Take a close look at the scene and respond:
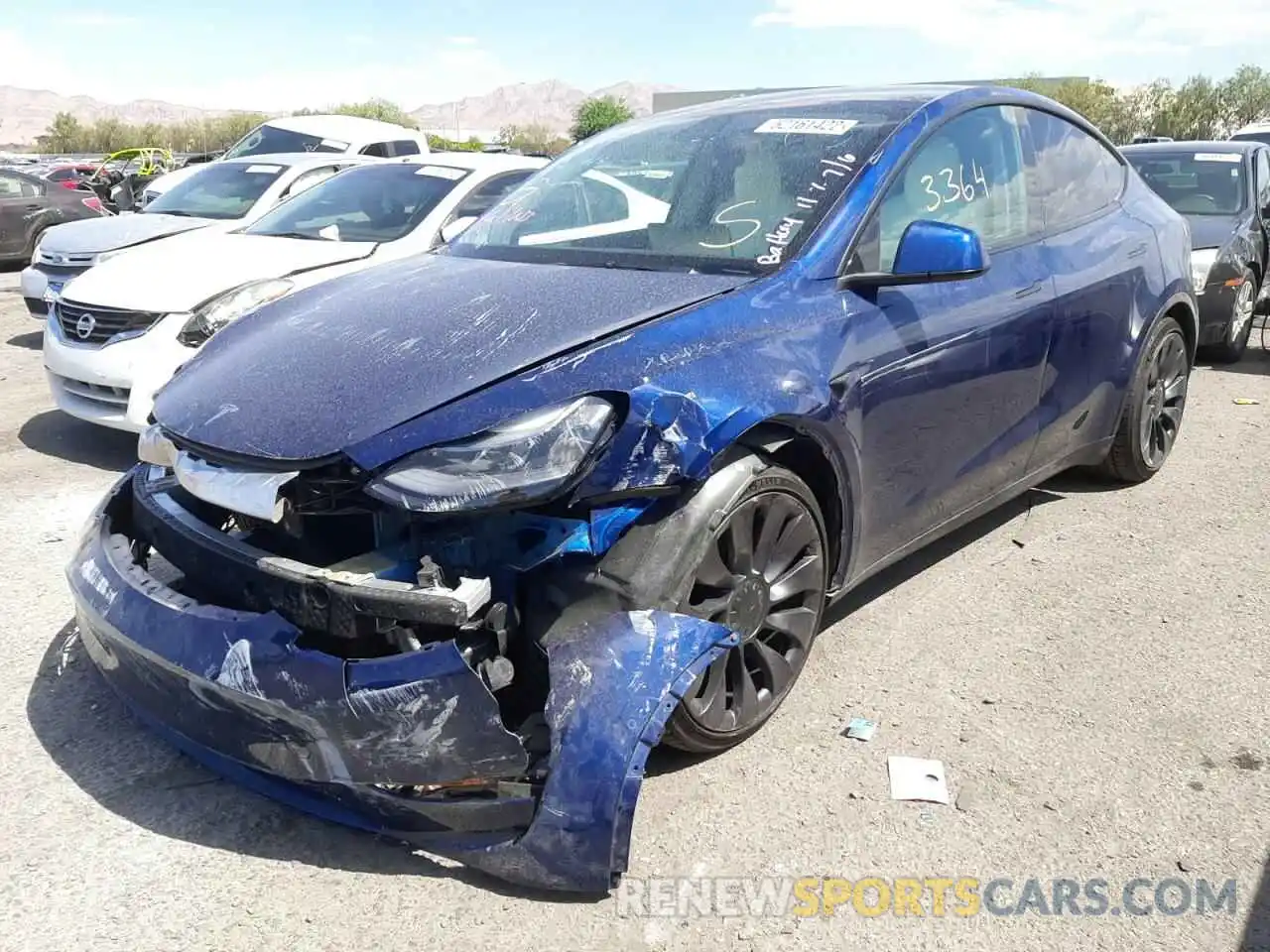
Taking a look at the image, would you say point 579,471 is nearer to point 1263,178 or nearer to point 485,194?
point 485,194

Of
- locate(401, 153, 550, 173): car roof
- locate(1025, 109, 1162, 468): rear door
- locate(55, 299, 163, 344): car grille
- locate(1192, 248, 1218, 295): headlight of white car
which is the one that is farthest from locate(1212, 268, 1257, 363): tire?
locate(55, 299, 163, 344): car grille

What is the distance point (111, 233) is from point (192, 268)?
2.54m

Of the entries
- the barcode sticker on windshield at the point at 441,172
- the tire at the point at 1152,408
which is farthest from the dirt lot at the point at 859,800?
the barcode sticker on windshield at the point at 441,172

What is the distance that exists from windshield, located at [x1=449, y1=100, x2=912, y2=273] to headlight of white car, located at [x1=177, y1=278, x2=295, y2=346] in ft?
6.29

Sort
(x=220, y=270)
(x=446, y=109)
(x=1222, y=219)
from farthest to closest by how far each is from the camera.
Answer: (x=446, y=109) → (x=1222, y=219) → (x=220, y=270)

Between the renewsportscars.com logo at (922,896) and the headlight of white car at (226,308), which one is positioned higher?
the headlight of white car at (226,308)

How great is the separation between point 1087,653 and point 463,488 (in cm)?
231

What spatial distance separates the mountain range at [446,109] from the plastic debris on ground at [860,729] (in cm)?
12547

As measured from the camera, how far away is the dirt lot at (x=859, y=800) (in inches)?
92.5

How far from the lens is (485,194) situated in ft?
23.0

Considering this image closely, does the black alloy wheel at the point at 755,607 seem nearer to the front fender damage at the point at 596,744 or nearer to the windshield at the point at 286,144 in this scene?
the front fender damage at the point at 596,744

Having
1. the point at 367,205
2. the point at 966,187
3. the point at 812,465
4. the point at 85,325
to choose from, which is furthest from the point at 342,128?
the point at 812,465

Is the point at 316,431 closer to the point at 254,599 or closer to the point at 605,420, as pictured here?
the point at 254,599

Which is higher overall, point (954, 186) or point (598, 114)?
point (954, 186)
